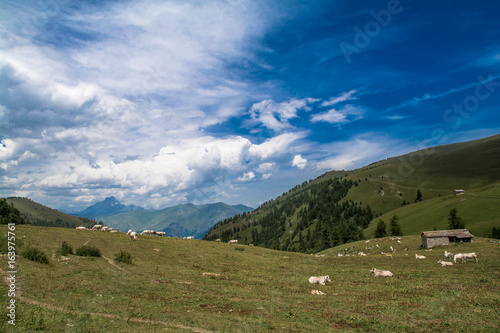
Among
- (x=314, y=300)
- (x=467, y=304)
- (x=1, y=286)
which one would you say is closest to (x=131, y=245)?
(x=1, y=286)

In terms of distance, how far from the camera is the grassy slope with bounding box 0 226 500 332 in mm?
14250

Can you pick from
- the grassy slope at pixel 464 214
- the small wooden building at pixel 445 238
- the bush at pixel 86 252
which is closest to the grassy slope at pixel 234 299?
the bush at pixel 86 252

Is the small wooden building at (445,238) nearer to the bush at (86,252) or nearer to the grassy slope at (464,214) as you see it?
the grassy slope at (464,214)

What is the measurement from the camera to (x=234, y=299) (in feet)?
70.1

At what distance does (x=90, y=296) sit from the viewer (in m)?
17.9

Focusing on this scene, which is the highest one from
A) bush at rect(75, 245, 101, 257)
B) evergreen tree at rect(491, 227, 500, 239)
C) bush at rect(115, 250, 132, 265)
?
bush at rect(75, 245, 101, 257)

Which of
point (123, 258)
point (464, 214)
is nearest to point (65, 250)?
point (123, 258)

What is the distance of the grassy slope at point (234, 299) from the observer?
14.2 meters

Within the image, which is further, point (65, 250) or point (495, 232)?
point (495, 232)

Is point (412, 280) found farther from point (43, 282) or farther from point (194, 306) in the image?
point (43, 282)

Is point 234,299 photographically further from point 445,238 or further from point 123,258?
point 445,238

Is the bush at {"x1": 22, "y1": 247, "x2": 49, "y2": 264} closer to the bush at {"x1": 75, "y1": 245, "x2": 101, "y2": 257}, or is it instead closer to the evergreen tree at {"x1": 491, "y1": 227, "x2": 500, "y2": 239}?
the bush at {"x1": 75, "y1": 245, "x2": 101, "y2": 257}

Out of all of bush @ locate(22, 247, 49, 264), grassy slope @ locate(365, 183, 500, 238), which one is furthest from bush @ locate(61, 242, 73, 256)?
grassy slope @ locate(365, 183, 500, 238)

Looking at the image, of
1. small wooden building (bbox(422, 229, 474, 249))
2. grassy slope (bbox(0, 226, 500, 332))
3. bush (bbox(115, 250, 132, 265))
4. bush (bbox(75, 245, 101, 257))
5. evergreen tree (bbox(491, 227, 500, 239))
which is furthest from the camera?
evergreen tree (bbox(491, 227, 500, 239))
